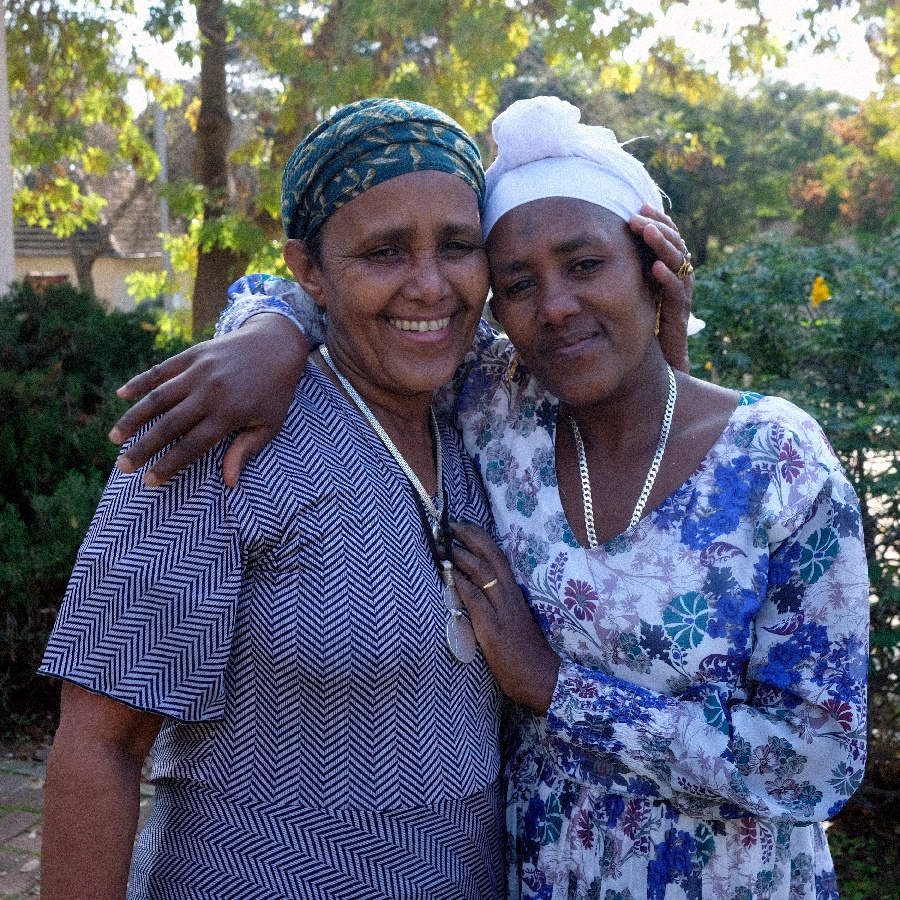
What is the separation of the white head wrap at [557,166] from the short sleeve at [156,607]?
3.21 ft

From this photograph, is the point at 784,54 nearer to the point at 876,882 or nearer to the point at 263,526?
the point at 876,882

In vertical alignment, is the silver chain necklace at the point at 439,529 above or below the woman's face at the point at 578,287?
below

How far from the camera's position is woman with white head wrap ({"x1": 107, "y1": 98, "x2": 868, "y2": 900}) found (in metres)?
2.05

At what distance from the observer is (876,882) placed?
14.2ft

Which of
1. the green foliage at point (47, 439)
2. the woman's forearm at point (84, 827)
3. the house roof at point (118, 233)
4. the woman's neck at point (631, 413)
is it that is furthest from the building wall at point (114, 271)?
the woman's forearm at point (84, 827)

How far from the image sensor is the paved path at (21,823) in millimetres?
4340

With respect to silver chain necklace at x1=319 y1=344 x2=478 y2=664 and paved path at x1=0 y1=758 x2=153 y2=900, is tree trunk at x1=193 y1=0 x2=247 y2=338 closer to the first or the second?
paved path at x1=0 y1=758 x2=153 y2=900

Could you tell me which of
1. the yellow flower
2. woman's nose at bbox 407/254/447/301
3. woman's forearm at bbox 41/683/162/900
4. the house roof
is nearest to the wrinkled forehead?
woman's nose at bbox 407/254/447/301

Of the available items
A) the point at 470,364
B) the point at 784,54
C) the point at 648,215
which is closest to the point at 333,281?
the point at 470,364

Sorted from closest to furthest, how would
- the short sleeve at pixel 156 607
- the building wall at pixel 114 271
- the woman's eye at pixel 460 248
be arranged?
the short sleeve at pixel 156 607, the woman's eye at pixel 460 248, the building wall at pixel 114 271

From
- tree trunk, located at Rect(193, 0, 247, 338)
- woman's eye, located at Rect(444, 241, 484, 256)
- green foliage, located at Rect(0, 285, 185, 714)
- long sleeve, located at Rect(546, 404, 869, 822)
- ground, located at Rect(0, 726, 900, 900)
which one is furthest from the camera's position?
tree trunk, located at Rect(193, 0, 247, 338)

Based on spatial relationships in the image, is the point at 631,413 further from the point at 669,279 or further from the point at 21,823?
the point at 21,823

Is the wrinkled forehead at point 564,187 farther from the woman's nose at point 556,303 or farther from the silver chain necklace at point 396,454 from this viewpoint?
the silver chain necklace at point 396,454

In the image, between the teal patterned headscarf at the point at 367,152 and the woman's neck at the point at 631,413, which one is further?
the woman's neck at the point at 631,413
